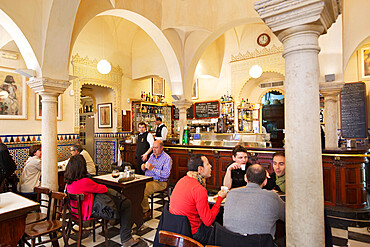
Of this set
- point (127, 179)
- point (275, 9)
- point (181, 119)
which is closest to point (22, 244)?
point (127, 179)

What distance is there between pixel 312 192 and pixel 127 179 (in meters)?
2.71

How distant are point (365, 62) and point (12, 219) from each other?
35.3 ft

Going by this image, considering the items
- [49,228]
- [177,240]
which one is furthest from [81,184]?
[177,240]

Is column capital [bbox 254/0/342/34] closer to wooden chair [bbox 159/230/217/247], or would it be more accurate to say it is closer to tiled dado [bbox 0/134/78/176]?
wooden chair [bbox 159/230/217/247]

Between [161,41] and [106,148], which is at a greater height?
[161,41]

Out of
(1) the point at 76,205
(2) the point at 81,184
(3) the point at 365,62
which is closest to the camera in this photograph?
(2) the point at 81,184

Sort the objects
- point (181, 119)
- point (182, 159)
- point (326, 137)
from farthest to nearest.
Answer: point (181, 119), point (182, 159), point (326, 137)

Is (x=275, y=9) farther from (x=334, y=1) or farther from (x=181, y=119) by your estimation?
(x=181, y=119)

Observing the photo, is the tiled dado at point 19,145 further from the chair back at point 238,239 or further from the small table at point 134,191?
the chair back at point 238,239

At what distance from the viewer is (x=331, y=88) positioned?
17.5ft

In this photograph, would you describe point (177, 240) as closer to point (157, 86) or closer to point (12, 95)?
point (12, 95)

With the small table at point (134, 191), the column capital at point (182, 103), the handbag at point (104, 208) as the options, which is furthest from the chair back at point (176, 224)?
the column capital at point (182, 103)

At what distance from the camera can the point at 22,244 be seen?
2.89 meters

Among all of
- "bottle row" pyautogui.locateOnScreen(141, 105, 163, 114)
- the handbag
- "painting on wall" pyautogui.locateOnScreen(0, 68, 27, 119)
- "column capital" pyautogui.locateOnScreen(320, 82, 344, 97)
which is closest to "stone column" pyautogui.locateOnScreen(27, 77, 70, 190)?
the handbag
